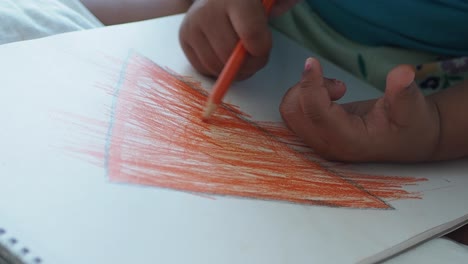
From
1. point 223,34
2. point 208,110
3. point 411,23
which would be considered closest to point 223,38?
point 223,34

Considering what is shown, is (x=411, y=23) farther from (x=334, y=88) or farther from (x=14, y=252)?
(x=14, y=252)

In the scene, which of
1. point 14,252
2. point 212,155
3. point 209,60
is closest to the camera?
point 14,252

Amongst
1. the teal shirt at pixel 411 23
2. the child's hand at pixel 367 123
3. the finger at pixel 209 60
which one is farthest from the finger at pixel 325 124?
the teal shirt at pixel 411 23

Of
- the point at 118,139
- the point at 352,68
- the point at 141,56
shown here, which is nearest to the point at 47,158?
the point at 118,139

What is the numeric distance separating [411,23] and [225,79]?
0.88ft

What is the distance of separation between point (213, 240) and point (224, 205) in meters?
0.04

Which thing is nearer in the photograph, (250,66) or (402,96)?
(402,96)

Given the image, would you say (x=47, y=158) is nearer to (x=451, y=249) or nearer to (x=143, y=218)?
(x=143, y=218)

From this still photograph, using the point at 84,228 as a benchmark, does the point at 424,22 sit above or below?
above

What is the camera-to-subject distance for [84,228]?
36 cm

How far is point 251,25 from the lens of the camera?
0.56 metres

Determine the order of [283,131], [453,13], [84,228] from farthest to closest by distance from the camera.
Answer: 1. [453,13]
2. [283,131]
3. [84,228]

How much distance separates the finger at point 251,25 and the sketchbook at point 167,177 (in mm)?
45

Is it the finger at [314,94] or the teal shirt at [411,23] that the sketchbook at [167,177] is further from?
the teal shirt at [411,23]
